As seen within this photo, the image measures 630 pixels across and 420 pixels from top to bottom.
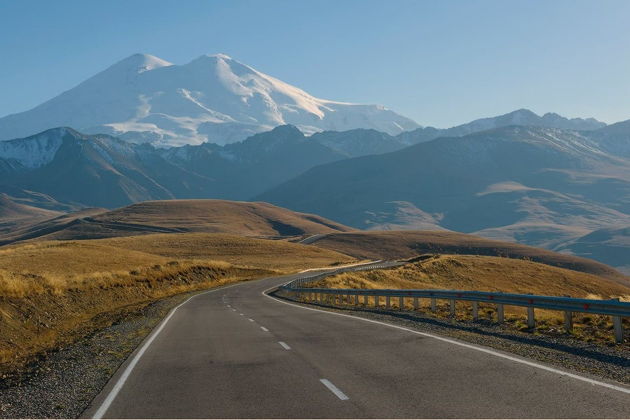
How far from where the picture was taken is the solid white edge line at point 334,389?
32.0 feet

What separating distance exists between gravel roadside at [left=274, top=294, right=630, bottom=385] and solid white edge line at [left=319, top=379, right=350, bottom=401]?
14.9 ft

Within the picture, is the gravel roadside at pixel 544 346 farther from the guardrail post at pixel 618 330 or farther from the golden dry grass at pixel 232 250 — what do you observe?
the golden dry grass at pixel 232 250

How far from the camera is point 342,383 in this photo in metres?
10.9

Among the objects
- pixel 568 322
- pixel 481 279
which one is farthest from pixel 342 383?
pixel 481 279

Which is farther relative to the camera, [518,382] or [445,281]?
[445,281]

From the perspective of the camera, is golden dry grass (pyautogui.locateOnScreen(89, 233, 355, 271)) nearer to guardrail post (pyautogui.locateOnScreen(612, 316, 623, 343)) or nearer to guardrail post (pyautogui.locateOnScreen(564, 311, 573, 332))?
guardrail post (pyautogui.locateOnScreen(564, 311, 573, 332))

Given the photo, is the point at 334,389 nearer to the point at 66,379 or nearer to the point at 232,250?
the point at 66,379

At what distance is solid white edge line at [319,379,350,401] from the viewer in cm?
977

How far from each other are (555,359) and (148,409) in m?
8.27

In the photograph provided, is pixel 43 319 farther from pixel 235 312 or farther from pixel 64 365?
pixel 64 365

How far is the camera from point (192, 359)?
14.4 metres

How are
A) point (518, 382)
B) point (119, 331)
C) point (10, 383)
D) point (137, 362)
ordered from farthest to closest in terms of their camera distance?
point (119, 331) → point (137, 362) → point (10, 383) → point (518, 382)

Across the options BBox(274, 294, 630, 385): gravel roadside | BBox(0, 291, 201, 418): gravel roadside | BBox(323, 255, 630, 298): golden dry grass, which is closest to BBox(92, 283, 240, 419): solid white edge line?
BBox(0, 291, 201, 418): gravel roadside

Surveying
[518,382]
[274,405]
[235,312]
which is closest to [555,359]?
[518,382]
